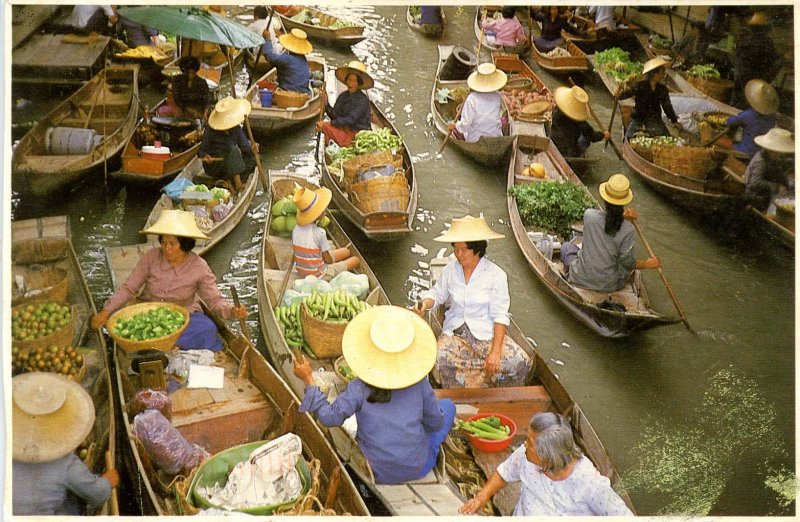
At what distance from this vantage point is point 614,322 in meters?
5.95

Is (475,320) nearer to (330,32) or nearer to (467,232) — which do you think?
(467,232)

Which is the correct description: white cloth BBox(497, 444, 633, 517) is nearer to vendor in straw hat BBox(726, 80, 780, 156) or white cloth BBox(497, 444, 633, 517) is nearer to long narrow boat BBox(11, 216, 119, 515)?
long narrow boat BBox(11, 216, 119, 515)

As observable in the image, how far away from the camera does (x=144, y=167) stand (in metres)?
7.53

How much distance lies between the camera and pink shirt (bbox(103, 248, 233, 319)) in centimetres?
499

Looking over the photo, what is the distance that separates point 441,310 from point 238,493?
247 centimetres

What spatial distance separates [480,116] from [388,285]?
3263 mm

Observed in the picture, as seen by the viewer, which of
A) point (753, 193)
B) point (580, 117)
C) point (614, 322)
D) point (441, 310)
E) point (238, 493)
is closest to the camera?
point (238, 493)

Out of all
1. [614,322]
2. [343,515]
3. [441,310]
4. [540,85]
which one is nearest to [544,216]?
[614,322]

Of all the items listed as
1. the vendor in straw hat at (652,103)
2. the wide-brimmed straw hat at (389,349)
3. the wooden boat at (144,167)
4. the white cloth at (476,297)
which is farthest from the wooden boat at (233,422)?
the vendor in straw hat at (652,103)

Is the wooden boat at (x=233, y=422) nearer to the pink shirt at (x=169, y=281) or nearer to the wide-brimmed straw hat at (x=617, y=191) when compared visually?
the pink shirt at (x=169, y=281)

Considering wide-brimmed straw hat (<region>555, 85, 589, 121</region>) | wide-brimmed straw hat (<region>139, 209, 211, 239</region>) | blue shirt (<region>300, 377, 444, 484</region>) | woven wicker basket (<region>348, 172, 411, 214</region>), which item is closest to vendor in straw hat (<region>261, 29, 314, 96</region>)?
woven wicker basket (<region>348, 172, 411, 214</region>)

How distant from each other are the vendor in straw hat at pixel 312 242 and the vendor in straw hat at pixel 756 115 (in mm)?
5040

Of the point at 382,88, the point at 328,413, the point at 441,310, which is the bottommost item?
the point at 382,88

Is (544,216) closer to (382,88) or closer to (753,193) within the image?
(753,193)
